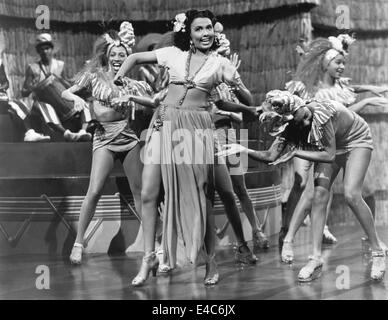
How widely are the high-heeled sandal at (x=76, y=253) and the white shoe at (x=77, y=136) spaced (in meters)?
2.12

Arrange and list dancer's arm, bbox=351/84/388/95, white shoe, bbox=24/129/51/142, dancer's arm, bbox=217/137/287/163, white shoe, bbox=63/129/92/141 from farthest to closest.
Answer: white shoe, bbox=63/129/92/141 → white shoe, bbox=24/129/51/142 → dancer's arm, bbox=351/84/388/95 → dancer's arm, bbox=217/137/287/163

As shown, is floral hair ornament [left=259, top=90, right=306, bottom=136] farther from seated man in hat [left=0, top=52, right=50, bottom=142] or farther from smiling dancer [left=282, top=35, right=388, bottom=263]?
seated man in hat [left=0, top=52, right=50, bottom=142]

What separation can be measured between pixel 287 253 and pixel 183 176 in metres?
1.35

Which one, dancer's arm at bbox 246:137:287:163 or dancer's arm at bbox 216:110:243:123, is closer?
dancer's arm at bbox 246:137:287:163

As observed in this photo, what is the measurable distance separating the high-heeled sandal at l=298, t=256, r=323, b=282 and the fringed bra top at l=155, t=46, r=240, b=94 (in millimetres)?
1277

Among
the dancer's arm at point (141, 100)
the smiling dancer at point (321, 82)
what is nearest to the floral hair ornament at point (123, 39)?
the dancer's arm at point (141, 100)

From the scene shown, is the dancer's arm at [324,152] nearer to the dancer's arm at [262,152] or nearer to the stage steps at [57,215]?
the dancer's arm at [262,152]

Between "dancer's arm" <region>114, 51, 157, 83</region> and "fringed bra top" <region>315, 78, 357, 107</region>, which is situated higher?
"dancer's arm" <region>114, 51, 157, 83</region>

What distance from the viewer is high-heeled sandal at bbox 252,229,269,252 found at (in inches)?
259

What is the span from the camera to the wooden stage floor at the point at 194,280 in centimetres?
478

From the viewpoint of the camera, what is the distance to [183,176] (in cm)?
507

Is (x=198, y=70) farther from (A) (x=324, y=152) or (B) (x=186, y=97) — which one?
(A) (x=324, y=152)

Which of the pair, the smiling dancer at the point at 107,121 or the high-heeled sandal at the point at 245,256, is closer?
the high-heeled sandal at the point at 245,256

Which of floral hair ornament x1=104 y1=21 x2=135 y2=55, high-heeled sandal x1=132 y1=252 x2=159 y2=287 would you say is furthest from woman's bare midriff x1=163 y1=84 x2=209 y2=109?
floral hair ornament x1=104 y1=21 x2=135 y2=55
